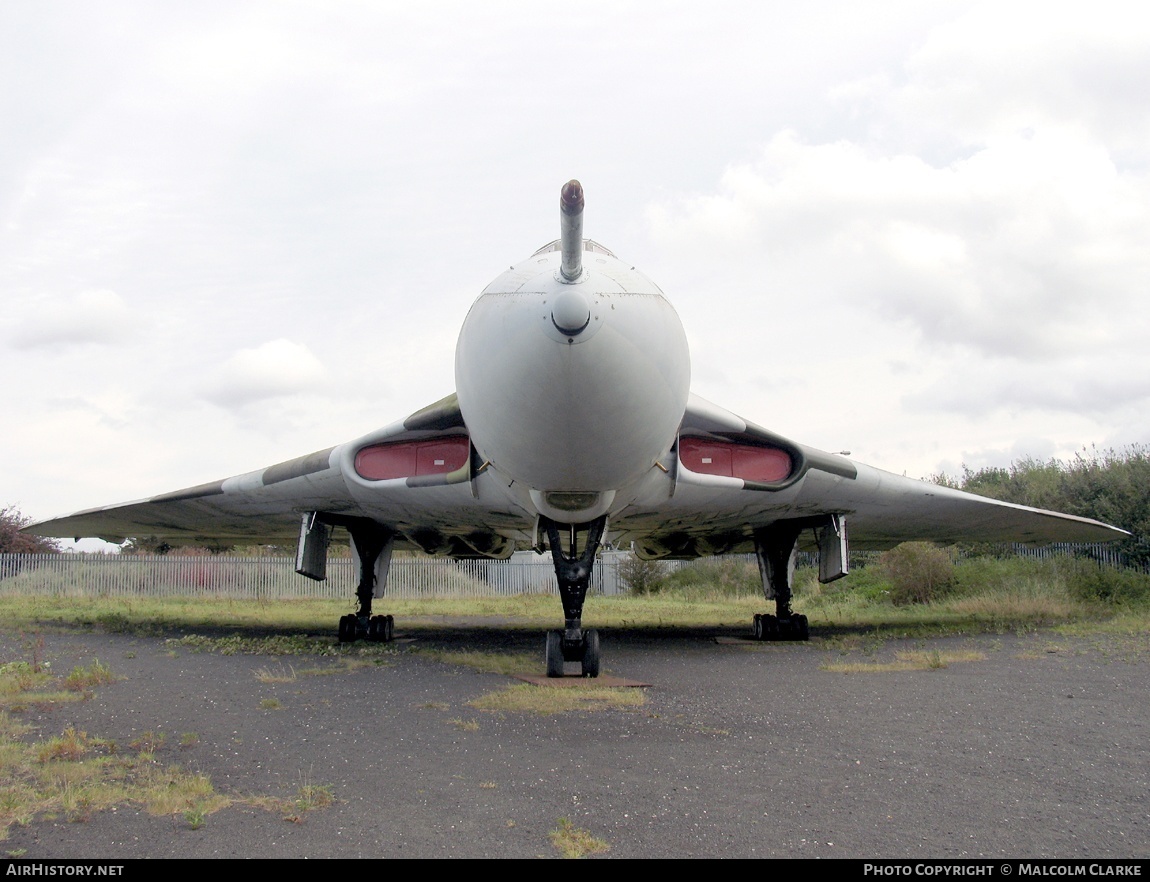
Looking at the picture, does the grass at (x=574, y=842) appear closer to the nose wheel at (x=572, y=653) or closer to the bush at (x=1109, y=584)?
the nose wheel at (x=572, y=653)

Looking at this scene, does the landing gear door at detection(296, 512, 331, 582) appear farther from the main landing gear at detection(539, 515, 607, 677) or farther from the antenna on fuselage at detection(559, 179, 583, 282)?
the antenna on fuselage at detection(559, 179, 583, 282)

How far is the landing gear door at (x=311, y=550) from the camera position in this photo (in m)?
9.23

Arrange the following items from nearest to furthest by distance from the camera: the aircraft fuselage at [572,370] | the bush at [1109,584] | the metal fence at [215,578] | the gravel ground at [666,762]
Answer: the gravel ground at [666,762] → the aircraft fuselage at [572,370] → the bush at [1109,584] → the metal fence at [215,578]

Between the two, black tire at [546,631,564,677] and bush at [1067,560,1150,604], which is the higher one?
bush at [1067,560,1150,604]

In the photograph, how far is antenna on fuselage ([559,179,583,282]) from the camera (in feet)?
11.6

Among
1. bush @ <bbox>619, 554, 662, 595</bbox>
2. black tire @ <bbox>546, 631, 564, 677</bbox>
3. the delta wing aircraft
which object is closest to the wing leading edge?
the delta wing aircraft

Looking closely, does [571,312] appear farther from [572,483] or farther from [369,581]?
[369,581]

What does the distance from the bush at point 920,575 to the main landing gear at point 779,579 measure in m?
7.26

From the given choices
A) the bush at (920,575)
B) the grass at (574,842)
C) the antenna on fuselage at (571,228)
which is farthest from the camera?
the bush at (920,575)

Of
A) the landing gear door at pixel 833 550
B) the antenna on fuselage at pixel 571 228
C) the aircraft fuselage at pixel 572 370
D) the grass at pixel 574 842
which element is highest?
the antenna on fuselage at pixel 571 228

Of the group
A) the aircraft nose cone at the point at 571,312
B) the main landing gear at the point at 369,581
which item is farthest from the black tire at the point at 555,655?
the main landing gear at the point at 369,581

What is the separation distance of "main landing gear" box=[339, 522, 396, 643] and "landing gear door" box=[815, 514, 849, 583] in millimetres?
4692

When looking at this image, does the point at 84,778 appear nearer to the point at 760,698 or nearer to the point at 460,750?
the point at 460,750

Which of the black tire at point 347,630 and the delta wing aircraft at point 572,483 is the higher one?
the delta wing aircraft at point 572,483
